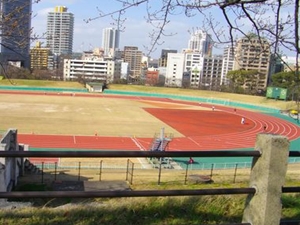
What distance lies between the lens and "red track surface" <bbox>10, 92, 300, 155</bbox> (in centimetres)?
2908

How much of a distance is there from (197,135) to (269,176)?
33214mm

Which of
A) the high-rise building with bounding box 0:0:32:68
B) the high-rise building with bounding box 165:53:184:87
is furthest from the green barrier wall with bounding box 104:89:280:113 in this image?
the high-rise building with bounding box 0:0:32:68

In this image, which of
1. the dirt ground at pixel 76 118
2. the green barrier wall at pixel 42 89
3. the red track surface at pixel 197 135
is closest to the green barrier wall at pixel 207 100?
the green barrier wall at pixel 42 89

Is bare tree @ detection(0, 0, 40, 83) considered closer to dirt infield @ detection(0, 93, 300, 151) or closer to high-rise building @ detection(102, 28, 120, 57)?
high-rise building @ detection(102, 28, 120, 57)

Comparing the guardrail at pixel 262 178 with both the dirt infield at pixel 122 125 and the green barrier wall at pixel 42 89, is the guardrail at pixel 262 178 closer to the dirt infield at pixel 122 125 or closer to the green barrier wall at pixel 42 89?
the dirt infield at pixel 122 125

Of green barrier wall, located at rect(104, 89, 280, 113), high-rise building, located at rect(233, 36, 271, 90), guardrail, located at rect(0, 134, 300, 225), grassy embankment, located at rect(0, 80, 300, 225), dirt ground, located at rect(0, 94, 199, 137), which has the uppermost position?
high-rise building, located at rect(233, 36, 271, 90)

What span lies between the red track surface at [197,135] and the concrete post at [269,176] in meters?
24.7

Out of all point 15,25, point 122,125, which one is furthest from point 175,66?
point 15,25

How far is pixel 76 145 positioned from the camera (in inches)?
1116

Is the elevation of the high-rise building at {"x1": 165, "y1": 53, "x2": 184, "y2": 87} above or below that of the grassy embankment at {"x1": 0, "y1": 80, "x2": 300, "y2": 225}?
above

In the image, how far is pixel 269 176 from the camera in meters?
2.92

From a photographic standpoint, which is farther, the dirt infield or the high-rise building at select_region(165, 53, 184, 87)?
the high-rise building at select_region(165, 53, 184, 87)

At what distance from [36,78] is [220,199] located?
270 ft

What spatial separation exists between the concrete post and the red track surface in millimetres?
24731
